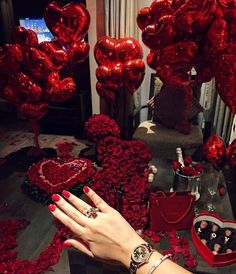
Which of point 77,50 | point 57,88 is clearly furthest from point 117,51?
point 57,88

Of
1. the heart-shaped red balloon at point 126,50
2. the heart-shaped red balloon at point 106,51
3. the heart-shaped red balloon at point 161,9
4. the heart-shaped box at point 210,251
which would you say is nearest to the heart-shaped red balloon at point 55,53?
the heart-shaped red balloon at point 106,51

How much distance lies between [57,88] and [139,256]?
161 cm

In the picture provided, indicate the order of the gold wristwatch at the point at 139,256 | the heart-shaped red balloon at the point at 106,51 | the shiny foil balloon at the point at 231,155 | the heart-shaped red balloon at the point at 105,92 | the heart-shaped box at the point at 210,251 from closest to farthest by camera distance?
the gold wristwatch at the point at 139,256 < the heart-shaped box at the point at 210,251 < the shiny foil balloon at the point at 231,155 < the heart-shaped red balloon at the point at 106,51 < the heart-shaped red balloon at the point at 105,92

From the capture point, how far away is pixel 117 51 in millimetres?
2191

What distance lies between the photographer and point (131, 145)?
1.46m

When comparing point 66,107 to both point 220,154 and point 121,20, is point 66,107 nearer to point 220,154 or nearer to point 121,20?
point 121,20

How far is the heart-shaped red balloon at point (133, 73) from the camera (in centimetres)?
218

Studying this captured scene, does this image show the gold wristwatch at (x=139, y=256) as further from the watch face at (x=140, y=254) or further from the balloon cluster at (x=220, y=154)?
the balloon cluster at (x=220, y=154)

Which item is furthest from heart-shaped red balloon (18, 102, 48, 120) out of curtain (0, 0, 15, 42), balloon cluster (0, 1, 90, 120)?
curtain (0, 0, 15, 42)

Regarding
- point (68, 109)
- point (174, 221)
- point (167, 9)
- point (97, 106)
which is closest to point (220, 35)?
point (167, 9)

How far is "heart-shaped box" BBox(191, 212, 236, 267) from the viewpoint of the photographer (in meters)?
1.17

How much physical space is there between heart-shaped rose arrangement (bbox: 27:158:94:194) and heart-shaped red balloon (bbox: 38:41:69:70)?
71 centimetres

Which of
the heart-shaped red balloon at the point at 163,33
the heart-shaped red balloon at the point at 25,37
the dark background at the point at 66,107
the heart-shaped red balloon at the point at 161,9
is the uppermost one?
the heart-shaped red balloon at the point at 161,9

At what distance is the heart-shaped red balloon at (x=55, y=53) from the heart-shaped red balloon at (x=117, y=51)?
29 cm
